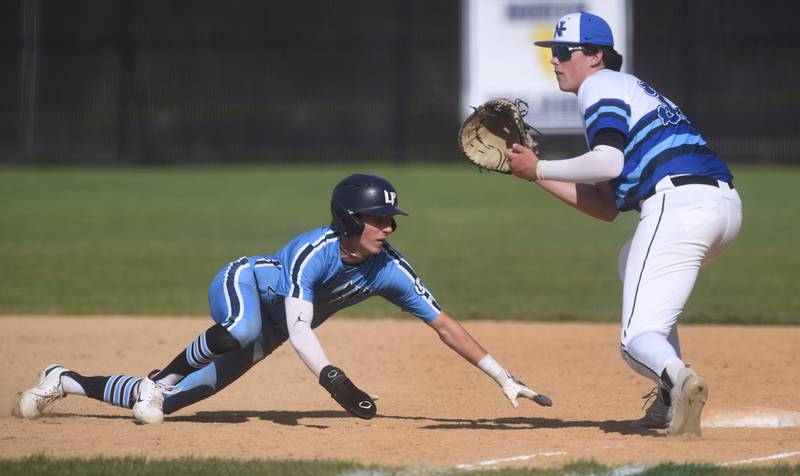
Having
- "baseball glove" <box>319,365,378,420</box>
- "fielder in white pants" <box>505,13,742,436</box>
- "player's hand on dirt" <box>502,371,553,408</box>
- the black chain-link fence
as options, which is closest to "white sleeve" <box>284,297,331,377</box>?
"baseball glove" <box>319,365,378,420</box>

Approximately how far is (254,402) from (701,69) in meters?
18.3

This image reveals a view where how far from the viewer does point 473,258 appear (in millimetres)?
13953

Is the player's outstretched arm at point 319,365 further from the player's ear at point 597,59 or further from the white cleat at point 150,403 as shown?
the player's ear at point 597,59

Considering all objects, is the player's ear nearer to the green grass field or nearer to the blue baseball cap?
the blue baseball cap

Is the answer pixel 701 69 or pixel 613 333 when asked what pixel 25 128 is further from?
pixel 613 333

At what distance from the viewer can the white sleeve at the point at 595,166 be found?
16.8 ft

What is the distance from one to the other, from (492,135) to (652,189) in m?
0.89

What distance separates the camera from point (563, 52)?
549 centimetres

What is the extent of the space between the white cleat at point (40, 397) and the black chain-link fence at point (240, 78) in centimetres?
1808

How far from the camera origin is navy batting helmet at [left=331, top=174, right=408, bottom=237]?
546 cm

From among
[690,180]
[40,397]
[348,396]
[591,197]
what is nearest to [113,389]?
[40,397]

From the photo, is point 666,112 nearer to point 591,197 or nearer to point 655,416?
point 591,197

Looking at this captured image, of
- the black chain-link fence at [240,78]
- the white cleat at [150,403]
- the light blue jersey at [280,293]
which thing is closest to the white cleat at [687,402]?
the light blue jersey at [280,293]

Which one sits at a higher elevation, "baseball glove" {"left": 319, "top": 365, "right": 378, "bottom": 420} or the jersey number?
the jersey number
